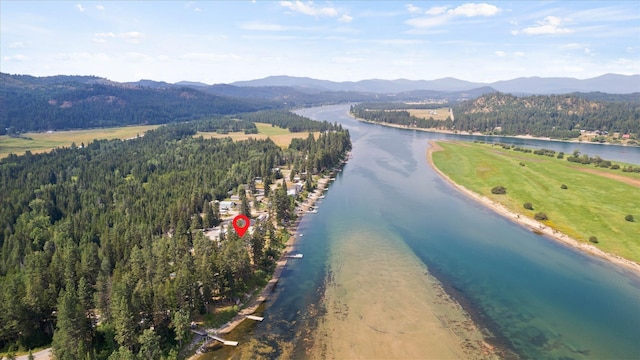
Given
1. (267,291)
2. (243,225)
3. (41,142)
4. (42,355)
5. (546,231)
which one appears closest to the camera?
(42,355)

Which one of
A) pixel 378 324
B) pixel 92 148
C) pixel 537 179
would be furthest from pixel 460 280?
pixel 92 148

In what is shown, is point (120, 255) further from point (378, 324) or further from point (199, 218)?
point (378, 324)

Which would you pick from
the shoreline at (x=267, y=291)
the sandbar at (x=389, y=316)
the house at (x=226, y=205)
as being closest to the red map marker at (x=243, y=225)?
the house at (x=226, y=205)

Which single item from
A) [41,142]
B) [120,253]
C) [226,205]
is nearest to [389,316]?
[120,253]

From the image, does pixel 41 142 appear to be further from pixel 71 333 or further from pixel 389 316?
pixel 389 316

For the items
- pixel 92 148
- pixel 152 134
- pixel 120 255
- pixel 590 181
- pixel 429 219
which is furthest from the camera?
pixel 152 134

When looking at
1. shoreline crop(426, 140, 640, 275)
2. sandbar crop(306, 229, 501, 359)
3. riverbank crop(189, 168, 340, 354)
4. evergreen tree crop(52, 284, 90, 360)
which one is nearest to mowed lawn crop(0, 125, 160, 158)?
riverbank crop(189, 168, 340, 354)

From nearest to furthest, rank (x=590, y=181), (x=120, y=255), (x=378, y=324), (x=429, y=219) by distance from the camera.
A: (x=378, y=324), (x=120, y=255), (x=429, y=219), (x=590, y=181)
